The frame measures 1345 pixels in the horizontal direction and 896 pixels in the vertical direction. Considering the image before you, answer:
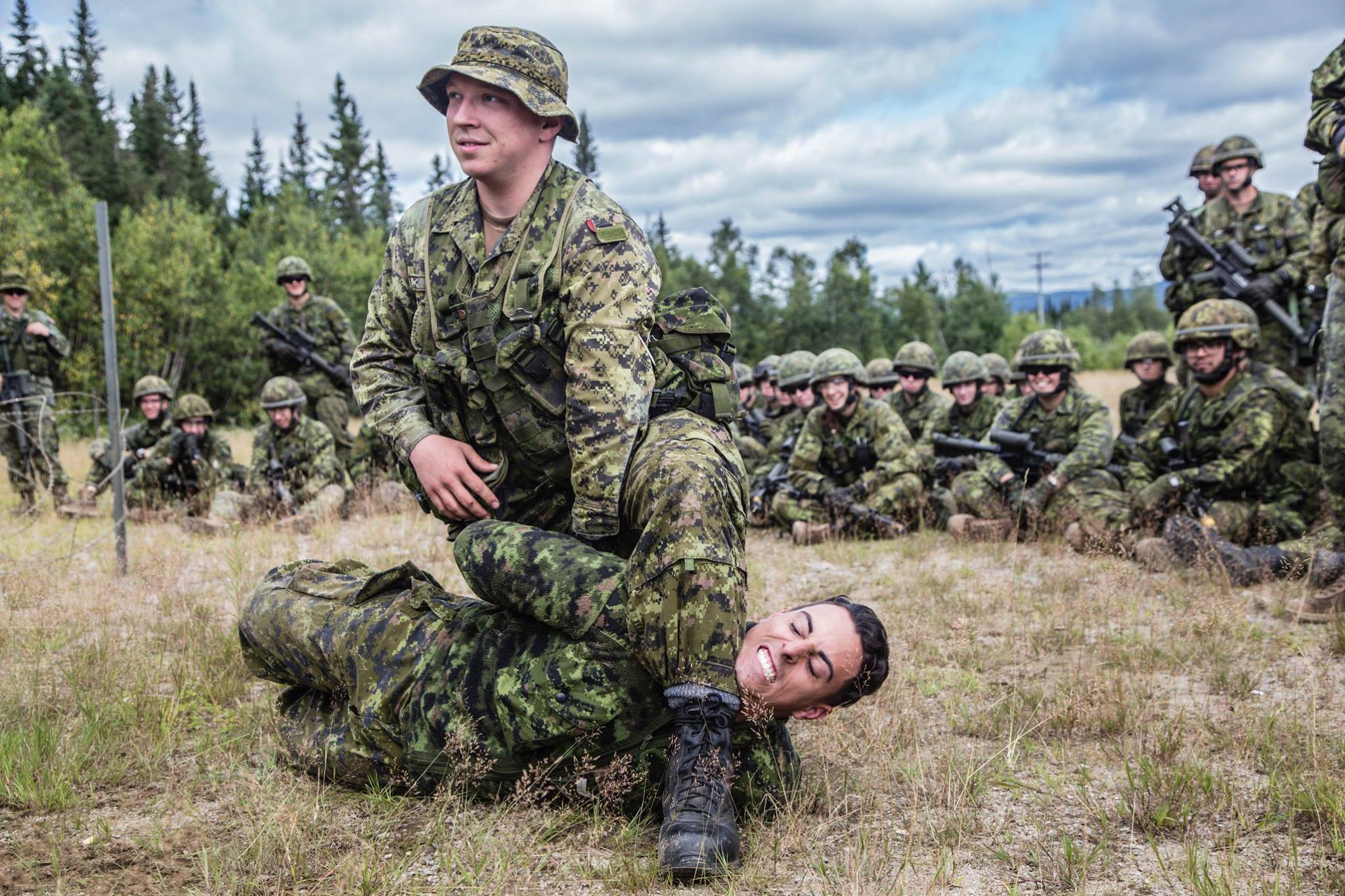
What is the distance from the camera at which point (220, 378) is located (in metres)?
35.1

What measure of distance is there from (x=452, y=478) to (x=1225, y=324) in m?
6.02

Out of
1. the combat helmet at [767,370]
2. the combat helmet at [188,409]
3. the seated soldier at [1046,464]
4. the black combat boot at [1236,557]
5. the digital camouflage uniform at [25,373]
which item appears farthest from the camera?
the combat helmet at [767,370]

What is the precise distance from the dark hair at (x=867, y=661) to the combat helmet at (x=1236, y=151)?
25.9 feet

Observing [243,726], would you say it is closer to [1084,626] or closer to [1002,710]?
[1002,710]

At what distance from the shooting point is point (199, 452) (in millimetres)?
10430

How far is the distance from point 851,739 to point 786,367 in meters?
8.00

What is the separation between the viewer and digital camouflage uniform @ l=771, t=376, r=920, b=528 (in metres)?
8.77

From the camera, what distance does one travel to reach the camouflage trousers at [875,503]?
28.5 ft

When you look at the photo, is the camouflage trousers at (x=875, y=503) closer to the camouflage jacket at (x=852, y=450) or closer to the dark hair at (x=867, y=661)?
the camouflage jacket at (x=852, y=450)

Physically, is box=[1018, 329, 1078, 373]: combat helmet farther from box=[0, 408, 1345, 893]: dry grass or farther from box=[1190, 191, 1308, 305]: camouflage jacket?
box=[0, 408, 1345, 893]: dry grass

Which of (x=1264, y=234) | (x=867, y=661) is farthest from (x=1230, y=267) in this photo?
(x=867, y=661)

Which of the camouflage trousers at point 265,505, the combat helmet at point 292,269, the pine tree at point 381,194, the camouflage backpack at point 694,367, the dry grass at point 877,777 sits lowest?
the dry grass at point 877,777

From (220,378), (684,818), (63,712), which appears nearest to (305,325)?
(63,712)

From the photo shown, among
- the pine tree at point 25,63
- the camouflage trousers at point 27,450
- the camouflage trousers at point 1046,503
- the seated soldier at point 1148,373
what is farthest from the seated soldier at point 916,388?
the pine tree at point 25,63
